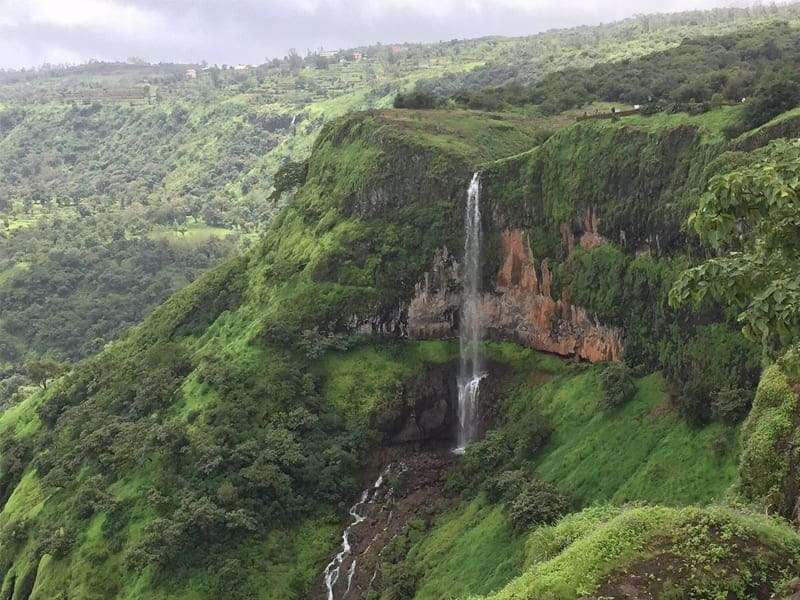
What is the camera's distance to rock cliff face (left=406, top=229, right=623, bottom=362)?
1495 inches

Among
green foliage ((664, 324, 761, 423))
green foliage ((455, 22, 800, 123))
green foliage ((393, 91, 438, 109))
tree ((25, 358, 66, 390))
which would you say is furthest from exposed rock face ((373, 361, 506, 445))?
tree ((25, 358, 66, 390))

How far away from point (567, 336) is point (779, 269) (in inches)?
1195

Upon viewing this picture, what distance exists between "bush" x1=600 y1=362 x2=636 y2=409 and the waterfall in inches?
370

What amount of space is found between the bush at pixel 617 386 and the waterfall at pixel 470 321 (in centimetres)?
940

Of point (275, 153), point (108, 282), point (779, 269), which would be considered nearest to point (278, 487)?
point (779, 269)

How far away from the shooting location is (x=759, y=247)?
9859 millimetres

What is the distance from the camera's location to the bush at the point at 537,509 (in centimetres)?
3005

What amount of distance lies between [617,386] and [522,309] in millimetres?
9441

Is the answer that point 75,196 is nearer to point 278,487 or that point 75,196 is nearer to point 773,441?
point 278,487

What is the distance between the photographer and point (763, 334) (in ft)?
29.3

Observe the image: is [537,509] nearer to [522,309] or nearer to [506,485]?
[506,485]

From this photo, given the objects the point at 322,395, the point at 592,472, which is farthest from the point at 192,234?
the point at 592,472

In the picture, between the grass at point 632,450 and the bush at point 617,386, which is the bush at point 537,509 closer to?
the grass at point 632,450

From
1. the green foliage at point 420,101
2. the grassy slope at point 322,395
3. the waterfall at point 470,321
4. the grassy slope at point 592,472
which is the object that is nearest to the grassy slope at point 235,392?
the grassy slope at point 322,395
